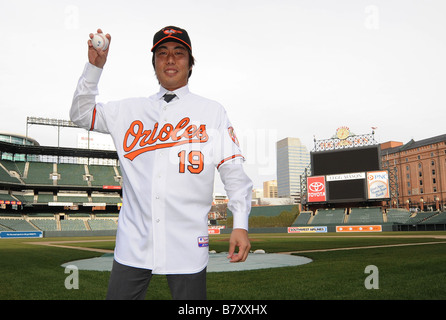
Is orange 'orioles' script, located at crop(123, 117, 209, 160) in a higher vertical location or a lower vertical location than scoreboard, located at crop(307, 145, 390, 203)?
lower

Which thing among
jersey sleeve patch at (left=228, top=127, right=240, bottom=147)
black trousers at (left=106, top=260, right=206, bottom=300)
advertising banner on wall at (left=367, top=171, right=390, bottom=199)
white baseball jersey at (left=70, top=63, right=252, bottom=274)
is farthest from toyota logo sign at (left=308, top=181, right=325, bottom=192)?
black trousers at (left=106, top=260, right=206, bottom=300)

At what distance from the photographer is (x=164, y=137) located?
107 inches

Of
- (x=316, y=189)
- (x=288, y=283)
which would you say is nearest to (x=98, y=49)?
(x=288, y=283)

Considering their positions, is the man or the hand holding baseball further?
the hand holding baseball

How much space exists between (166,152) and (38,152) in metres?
65.2

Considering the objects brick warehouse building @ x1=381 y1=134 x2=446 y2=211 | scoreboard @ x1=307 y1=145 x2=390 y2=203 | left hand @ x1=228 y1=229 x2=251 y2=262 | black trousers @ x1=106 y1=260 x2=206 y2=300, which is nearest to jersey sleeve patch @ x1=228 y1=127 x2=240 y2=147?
left hand @ x1=228 y1=229 x2=251 y2=262

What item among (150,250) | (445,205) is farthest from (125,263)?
(445,205)

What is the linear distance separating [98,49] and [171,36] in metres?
0.53

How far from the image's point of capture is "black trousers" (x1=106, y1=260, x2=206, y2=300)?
249 centimetres

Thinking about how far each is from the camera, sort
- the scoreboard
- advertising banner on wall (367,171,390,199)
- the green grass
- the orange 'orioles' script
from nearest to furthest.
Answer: the orange 'orioles' script
the green grass
advertising banner on wall (367,171,390,199)
the scoreboard

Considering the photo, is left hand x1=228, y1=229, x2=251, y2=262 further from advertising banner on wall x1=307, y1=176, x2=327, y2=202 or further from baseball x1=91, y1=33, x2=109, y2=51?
advertising banner on wall x1=307, y1=176, x2=327, y2=202

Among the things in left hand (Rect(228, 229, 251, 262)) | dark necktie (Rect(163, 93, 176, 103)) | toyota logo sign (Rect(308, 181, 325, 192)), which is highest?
toyota logo sign (Rect(308, 181, 325, 192))

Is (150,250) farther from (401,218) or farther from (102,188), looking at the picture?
(102,188)

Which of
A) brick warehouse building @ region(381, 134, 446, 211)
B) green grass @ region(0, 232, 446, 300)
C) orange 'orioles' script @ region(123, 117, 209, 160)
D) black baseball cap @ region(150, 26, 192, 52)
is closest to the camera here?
orange 'orioles' script @ region(123, 117, 209, 160)
